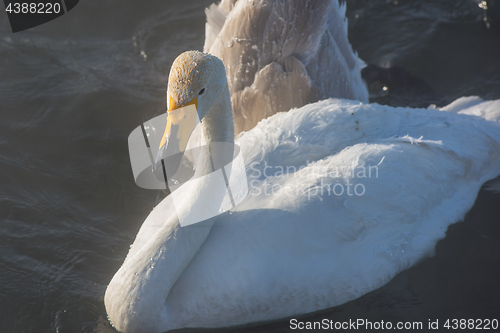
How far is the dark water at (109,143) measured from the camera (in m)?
4.06

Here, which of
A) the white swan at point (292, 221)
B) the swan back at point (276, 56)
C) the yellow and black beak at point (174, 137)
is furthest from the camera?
the swan back at point (276, 56)

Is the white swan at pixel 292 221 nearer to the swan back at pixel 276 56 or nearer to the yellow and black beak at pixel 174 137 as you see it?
the yellow and black beak at pixel 174 137

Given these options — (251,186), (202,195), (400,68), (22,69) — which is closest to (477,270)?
(251,186)

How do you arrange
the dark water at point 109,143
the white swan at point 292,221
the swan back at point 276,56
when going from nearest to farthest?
the white swan at point 292,221 < the dark water at point 109,143 < the swan back at point 276,56

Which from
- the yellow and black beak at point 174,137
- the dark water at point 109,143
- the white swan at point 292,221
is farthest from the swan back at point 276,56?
the yellow and black beak at point 174,137

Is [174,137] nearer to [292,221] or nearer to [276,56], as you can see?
[292,221]

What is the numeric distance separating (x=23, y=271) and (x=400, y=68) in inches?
210

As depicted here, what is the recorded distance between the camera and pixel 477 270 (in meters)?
4.33

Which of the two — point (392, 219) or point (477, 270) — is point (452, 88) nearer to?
point (477, 270)

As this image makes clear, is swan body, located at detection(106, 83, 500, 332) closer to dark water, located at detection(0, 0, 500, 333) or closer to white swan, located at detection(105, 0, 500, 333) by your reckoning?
white swan, located at detection(105, 0, 500, 333)

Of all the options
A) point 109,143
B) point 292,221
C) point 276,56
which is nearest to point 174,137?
point 292,221

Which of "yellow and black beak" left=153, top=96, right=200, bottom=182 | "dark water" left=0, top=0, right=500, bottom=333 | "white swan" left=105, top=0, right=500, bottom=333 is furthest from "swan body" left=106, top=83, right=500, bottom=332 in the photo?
"yellow and black beak" left=153, top=96, right=200, bottom=182

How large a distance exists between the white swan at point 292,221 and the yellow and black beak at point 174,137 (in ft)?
0.11

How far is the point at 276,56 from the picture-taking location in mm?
5109
